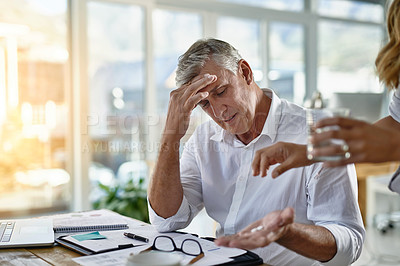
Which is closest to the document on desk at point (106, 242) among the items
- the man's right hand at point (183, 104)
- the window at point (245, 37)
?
the man's right hand at point (183, 104)

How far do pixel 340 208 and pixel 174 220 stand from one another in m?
0.57

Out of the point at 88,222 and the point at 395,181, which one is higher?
the point at 395,181

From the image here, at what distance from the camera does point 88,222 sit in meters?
1.80

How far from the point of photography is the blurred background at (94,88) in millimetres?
4113

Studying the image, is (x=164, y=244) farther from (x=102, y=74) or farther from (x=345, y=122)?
(x=102, y=74)

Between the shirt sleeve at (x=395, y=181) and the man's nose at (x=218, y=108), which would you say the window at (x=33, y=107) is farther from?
the shirt sleeve at (x=395, y=181)

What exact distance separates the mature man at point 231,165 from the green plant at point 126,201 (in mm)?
2405

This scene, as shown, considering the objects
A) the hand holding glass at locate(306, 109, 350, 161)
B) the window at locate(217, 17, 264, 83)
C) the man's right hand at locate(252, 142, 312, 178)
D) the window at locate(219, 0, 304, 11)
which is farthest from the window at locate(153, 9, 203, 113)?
the hand holding glass at locate(306, 109, 350, 161)

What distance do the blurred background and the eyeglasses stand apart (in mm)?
2816

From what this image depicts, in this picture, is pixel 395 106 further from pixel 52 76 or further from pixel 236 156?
pixel 52 76

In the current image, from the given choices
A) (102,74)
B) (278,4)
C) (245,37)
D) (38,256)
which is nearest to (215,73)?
(38,256)

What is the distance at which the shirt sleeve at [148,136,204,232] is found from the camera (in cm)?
173

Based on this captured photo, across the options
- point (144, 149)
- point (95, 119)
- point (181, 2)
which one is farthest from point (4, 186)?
point (181, 2)

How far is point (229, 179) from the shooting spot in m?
1.82
